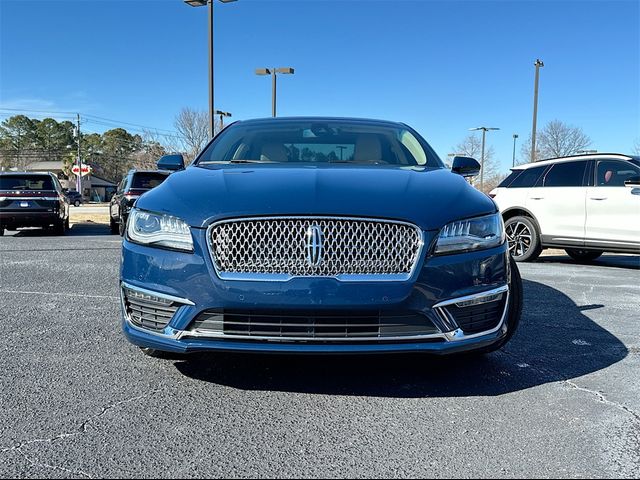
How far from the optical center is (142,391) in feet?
8.99

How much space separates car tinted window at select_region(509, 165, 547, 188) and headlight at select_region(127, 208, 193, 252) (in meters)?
7.53

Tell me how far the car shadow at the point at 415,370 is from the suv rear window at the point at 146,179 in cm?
1009

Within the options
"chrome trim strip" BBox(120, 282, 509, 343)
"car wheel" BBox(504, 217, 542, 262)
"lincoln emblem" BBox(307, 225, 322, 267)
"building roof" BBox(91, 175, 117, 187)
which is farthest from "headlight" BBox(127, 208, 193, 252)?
"building roof" BBox(91, 175, 117, 187)

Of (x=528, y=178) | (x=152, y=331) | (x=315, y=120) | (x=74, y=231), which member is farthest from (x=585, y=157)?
(x=74, y=231)

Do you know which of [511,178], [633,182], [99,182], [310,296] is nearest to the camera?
[310,296]

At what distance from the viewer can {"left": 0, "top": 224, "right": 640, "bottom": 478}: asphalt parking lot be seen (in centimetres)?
205

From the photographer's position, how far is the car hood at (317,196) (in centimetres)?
259

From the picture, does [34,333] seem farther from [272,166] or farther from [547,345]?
[547,345]

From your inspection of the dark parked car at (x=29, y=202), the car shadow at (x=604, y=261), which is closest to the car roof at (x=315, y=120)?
the car shadow at (x=604, y=261)

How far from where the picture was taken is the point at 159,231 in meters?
2.69

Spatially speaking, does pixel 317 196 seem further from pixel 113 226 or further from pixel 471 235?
pixel 113 226

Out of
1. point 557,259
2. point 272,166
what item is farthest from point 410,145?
point 557,259

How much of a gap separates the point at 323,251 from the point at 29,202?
1262 centimetres

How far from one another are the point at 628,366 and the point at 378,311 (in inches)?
71.9
